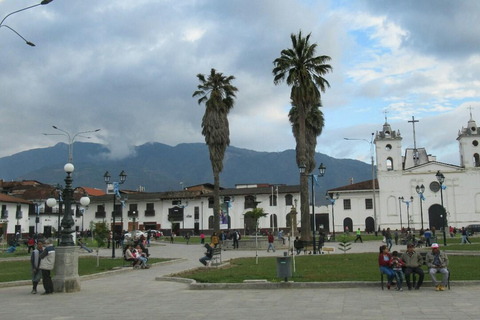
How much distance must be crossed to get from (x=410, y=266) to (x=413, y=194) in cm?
6278

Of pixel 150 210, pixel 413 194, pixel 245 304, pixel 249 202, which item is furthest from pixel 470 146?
pixel 245 304

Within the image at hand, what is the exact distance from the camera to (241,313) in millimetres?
10102

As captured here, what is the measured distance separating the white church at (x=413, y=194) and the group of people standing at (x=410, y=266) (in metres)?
58.1

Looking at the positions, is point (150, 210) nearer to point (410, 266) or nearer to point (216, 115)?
point (216, 115)

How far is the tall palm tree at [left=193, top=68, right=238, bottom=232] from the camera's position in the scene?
45.6 meters

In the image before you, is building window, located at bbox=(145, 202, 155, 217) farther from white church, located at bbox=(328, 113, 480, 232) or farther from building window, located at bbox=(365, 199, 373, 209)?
building window, located at bbox=(365, 199, 373, 209)

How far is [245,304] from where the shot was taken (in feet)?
37.0

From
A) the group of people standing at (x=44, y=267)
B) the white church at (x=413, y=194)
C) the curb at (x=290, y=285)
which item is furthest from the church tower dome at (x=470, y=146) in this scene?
the group of people standing at (x=44, y=267)

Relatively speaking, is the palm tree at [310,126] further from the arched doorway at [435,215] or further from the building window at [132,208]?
the building window at [132,208]

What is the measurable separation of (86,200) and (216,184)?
24.8 meters

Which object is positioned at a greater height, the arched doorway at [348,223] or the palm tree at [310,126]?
the palm tree at [310,126]

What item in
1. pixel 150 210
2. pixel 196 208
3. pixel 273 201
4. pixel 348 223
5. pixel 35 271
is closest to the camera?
pixel 35 271

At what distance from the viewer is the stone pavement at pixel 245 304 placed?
32.2ft

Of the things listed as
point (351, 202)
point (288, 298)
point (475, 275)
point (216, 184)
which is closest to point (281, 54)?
point (216, 184)
